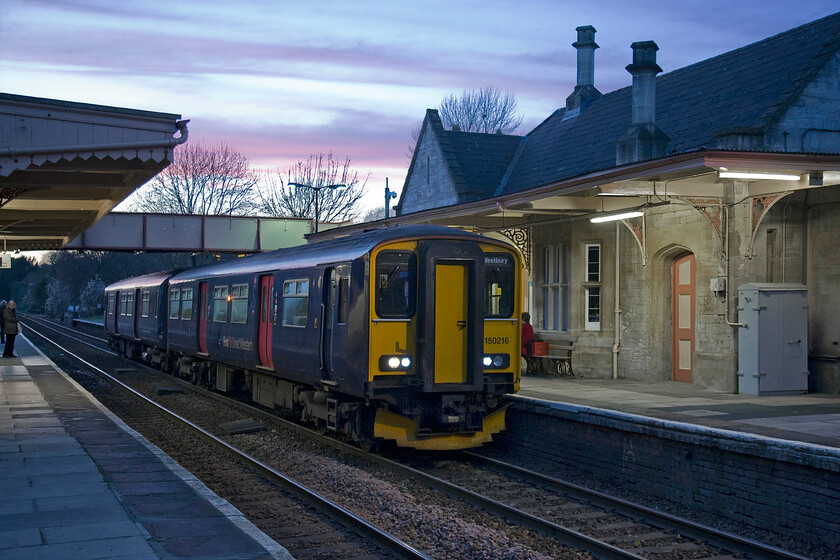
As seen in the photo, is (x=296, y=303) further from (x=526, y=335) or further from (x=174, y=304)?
(x=174, y=304)

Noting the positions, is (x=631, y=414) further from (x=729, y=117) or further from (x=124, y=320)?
(x=124, y=320)

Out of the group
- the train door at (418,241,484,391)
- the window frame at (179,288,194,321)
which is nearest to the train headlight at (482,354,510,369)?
the train door at (418,241,484,391)

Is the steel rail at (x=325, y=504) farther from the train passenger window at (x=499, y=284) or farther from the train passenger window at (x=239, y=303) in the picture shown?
the train passenger window at (x=499, y=284)

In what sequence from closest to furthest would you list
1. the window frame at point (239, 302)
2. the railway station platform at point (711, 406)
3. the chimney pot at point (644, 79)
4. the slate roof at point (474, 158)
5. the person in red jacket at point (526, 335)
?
the railway station platform at point (711, 406) → the window frame at point (239, 302) → the person in red jacket at point (526, 335) → the chimney pot at point (644, 79) → the slate roof at point (474, 158)

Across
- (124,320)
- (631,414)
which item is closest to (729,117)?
(631,414)

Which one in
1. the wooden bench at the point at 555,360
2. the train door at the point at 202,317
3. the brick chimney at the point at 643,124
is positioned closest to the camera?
the wooden bench at the point at 555,360

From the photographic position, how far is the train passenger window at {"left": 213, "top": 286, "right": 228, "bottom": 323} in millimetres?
17641

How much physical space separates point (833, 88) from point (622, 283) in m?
5.67

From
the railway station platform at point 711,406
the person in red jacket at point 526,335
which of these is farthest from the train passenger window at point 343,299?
the person in red jacket at point 526,335

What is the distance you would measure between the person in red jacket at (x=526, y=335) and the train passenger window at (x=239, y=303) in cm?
554

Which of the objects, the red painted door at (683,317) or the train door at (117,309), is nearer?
the red painted door at (683,317)

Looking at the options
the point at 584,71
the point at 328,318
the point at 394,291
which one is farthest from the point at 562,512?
the point at 584,71

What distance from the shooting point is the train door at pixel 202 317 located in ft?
63.9

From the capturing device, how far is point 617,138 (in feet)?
72.5
